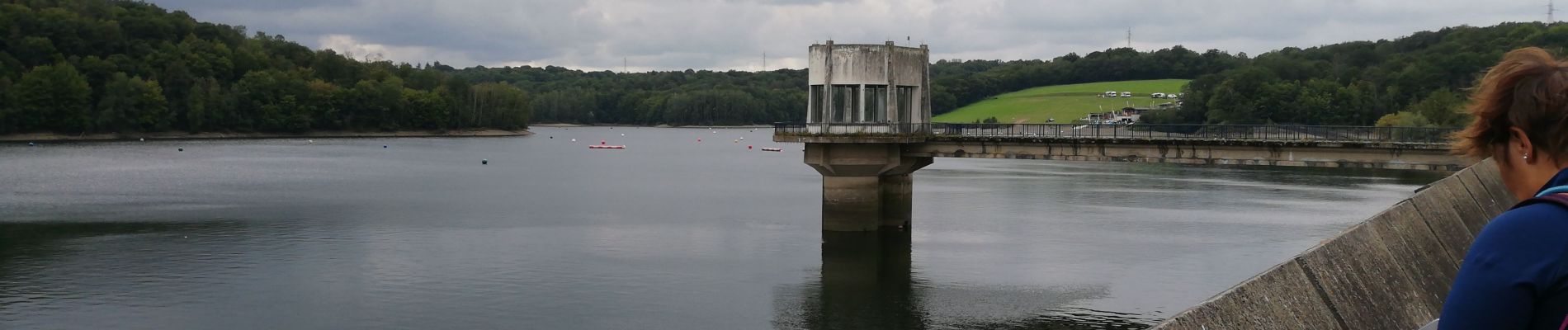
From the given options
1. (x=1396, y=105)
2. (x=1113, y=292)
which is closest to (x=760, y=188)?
(x=1113, y=292)

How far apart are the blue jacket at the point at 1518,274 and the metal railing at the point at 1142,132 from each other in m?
41.6

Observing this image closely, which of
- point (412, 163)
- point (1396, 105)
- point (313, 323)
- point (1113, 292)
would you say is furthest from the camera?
point (1396, 105)

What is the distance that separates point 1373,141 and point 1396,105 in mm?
93720

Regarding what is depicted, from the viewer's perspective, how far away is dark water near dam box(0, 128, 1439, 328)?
33.7 metres

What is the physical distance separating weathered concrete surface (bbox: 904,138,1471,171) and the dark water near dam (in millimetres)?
3232

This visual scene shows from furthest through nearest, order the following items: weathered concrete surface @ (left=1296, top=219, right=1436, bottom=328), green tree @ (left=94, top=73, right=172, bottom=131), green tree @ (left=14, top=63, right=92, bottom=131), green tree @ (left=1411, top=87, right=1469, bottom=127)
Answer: green tree @ (left=94, top=73, right=172, bottom=131), green tree @ (left=14, top=63, right=92, bottom=131), green tree @ (left=1411, top=87, right=1469, bottom=127), weathered concrete surface @ (left=1296, top=219, right=1436, bottom=328)

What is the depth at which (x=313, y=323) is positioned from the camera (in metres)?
31.7

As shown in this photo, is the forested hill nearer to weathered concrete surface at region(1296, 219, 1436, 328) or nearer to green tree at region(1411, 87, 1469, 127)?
green tree at region(1411, 87, 1469, 127)

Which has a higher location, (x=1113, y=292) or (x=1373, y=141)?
(x=1373, y=141)

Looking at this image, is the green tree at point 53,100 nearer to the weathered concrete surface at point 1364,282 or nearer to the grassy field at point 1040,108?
the grassy field at point 1040,108

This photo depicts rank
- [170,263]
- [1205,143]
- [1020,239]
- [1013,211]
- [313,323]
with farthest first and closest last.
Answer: [1013,211] → [1020,239] → [1205,143] → [170,263] → [313,323]

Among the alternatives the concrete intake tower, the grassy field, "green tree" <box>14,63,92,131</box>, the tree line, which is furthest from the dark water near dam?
the grassy field

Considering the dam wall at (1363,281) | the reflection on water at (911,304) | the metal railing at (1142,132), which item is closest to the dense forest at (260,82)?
the metal railing at (1142,132)

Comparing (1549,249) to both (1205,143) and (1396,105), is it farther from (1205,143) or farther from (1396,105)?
(1396,105)
